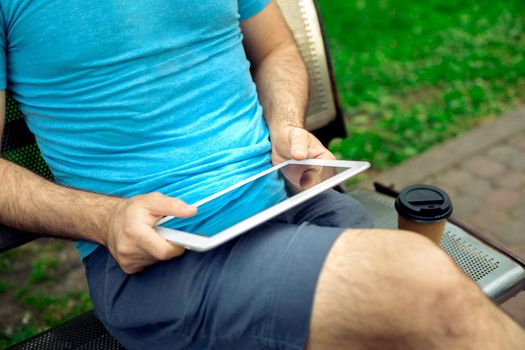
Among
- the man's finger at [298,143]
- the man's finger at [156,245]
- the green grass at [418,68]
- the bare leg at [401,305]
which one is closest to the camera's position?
the bare leg at [401,305]

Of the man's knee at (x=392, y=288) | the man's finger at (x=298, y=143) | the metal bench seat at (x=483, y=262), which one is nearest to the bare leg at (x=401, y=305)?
the man's knee at (x=392, y=288)

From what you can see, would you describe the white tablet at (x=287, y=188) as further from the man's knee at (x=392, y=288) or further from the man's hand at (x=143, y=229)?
the man's knee at (x=392, y=288)

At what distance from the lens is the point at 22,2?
1436mm

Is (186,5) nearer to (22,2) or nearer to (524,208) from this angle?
(22,2)

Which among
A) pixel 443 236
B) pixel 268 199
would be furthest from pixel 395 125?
pixel 268 199

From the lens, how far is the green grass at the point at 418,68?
367cm

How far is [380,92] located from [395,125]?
1.43 feet

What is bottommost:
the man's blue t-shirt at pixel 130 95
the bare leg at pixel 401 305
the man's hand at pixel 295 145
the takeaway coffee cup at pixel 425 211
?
the takeaway coffee cup at pixel 425 211

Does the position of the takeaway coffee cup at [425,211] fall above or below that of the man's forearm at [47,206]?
below

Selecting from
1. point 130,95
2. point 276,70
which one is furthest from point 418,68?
point 130,95

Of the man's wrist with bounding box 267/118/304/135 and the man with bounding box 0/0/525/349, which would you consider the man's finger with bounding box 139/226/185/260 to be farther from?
the man's wrist with bounding box 267/118/304/135

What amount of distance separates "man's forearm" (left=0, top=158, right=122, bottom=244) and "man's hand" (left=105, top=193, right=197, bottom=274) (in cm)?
11

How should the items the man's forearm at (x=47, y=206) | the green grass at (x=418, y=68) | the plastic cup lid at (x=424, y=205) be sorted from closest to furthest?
the man's forearm at (x=47, y=206), the plastic cup lid at (x=424, y=205), the green grass at (x=418, y=68)

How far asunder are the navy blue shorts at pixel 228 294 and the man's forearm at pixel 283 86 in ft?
1.79
